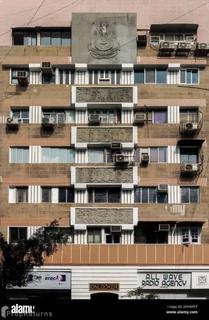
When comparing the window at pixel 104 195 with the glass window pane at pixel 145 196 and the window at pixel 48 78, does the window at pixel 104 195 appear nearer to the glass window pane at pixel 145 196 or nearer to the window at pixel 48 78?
the glass window pane at pixel 145 196

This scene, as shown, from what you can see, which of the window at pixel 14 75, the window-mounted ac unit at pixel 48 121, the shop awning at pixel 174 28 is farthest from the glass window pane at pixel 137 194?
the shop awning at pixel 174 28

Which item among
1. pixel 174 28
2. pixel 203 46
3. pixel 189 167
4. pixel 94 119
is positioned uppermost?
pixel 174 28

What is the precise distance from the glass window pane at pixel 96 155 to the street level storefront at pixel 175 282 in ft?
22.7

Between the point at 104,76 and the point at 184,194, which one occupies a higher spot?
the point at 104,76

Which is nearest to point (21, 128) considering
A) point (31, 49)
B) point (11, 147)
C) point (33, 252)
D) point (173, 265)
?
point (11, 147)

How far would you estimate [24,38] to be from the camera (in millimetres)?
49562

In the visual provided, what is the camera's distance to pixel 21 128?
47188 millimetres

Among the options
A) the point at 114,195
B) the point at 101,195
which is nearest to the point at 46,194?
the point at 101,195

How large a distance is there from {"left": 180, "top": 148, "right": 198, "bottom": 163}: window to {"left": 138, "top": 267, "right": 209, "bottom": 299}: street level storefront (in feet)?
21.0

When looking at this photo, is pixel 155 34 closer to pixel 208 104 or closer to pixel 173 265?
pixel 208 104

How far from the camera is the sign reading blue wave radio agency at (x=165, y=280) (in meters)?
45.2

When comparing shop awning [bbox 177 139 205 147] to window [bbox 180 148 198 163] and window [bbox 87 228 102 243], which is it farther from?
window [bbox 87 228 102 243]

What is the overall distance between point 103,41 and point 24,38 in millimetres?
5057

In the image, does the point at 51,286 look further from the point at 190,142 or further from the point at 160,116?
the point at 160,116
